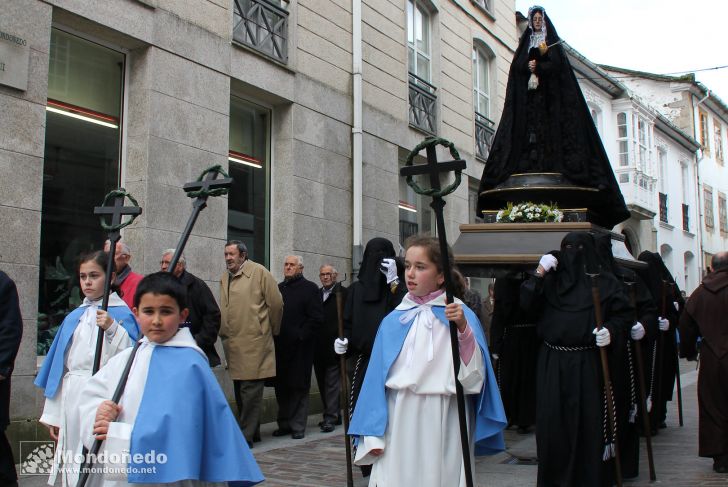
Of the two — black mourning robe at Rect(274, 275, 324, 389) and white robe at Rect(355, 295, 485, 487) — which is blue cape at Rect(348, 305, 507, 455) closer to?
white robe at Rect(355, 295, 485, 487)

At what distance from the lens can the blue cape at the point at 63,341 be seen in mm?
5133

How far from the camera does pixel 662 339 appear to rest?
30.7ft

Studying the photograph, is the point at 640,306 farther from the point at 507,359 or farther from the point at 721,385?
the point at 507,359

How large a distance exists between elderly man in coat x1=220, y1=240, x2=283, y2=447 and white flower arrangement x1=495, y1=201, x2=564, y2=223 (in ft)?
8.63

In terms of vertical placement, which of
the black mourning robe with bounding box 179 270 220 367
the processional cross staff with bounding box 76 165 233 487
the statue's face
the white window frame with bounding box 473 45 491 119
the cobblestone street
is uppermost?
the white window frame with bounding box 473 45 491 119

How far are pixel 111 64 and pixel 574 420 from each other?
6434 mm

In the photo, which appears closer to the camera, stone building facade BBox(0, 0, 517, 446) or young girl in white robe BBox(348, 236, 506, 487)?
young girl in white robe BBox(348, 236, 506, 487)

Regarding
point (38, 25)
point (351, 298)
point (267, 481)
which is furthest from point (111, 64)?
point (267, 481)

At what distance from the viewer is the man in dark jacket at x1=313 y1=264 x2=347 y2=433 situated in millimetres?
9562

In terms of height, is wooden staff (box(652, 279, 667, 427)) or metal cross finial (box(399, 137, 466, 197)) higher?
metal cross finial (box(399, 137, 466, 197))

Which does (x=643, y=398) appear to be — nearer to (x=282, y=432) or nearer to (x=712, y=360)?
(x=712, y=360)

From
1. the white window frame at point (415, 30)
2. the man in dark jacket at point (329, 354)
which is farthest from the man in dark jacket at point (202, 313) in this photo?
the white window frame at point (415, 30)

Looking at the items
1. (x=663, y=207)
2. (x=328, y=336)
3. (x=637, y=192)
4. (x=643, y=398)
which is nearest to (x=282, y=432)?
(x=328, y=336)

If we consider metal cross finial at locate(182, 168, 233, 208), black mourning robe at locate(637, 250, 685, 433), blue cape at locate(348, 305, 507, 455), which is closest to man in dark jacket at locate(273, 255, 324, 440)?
black mourning robe at locate(637, 250, 685, 433)
